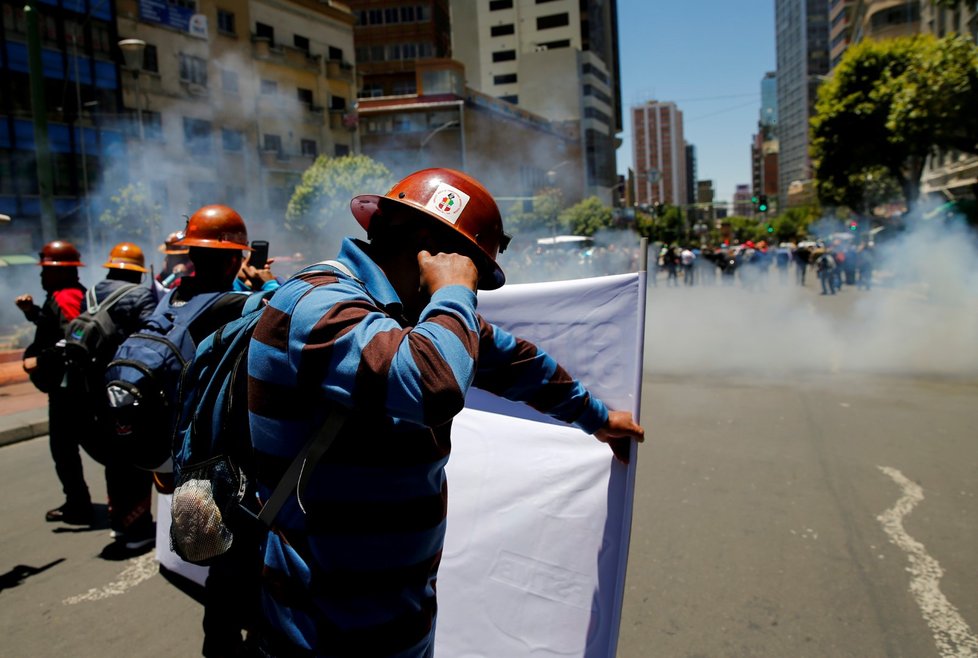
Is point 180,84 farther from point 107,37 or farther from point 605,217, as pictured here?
point 605,217

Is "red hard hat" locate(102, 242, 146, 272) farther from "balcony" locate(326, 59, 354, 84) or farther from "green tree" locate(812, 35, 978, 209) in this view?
"balcony" locate(326, 59, 354, 84)

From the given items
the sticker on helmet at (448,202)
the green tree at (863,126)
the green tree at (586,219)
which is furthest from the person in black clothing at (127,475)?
the green tree at (586,219)

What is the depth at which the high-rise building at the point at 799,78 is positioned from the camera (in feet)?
399

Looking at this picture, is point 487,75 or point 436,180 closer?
point 436,180

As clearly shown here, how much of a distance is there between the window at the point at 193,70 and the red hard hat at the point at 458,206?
3437 cm

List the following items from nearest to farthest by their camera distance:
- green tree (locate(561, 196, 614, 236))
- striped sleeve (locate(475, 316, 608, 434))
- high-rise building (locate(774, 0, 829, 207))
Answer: striped sleeve (locate(475, 316, 608, 434)) → green tree (locate(561, 196, 614, 236)) → high-rise building (locate(774, 0, 829, 207))

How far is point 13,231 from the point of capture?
2573 cm

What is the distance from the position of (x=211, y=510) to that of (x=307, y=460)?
304 millimetres

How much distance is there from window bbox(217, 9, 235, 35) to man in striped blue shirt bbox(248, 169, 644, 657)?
3801 centimetres

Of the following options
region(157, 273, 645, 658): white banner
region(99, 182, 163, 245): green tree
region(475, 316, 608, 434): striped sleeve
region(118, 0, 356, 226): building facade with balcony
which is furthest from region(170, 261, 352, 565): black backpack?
region(118, 0, 356, 226): building facade with balcony

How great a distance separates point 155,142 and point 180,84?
113 inches

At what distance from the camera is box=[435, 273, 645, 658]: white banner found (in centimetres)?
191

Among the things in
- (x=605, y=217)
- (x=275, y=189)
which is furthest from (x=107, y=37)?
(x=605, y=217)

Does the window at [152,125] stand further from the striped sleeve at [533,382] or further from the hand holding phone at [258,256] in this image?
the striped sleeve at [533,382]
